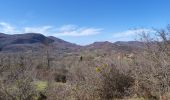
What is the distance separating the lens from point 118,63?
1423 centimetres

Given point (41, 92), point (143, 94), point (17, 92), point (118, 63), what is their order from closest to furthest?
point (17, 92) → point (143, 94) → point (41, 92) → point (118, 63)

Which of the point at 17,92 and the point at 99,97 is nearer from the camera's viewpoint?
the point at 17,92

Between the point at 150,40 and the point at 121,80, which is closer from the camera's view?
the point at 150,40

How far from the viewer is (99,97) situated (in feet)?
44.0

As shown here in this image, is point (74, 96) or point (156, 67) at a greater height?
point (156, 67)

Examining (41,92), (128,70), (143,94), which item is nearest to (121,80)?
(128,70)

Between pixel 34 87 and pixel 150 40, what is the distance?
5359 millimetres

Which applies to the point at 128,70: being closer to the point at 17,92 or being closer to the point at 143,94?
the point at 143,94

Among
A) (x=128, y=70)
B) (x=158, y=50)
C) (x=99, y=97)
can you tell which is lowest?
(x=99, y=97)

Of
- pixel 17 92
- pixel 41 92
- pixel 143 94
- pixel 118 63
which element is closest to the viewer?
pixel 17 92

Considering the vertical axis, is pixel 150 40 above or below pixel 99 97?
above

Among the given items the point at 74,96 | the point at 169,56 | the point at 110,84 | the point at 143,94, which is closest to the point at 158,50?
the point at 169,56

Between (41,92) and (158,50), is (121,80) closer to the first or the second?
(158,50)

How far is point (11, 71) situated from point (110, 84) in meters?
4.69
